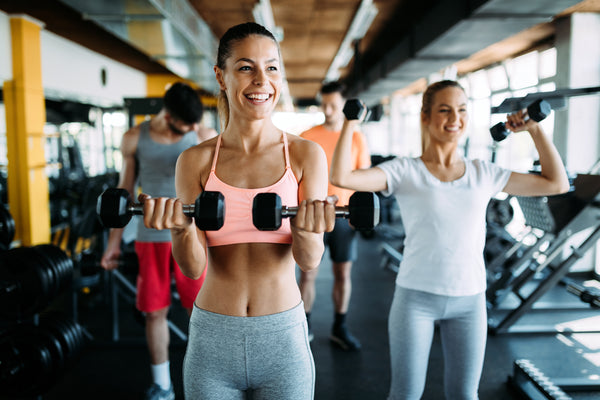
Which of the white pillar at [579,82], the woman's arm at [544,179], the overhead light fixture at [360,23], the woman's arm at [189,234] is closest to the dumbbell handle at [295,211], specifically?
the woman's arm at [189,234]

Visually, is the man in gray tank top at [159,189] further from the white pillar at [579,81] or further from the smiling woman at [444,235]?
the white pillar at [579,81]

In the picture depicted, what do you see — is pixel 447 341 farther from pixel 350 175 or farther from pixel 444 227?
pixel 350 175

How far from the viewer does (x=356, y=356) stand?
274cm

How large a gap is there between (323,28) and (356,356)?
4.88m

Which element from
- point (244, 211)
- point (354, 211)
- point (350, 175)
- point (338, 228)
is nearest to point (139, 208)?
point (244, 211)

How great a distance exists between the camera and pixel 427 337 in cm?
144

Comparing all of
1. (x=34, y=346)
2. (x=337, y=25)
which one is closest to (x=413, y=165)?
(x=34, y=346)

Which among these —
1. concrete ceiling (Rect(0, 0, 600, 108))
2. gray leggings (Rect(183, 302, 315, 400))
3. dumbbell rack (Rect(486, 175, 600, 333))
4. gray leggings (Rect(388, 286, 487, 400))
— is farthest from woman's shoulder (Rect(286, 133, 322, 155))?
concrete ceiling (Rect(0, 0, 600, 108))

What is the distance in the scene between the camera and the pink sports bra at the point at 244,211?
0.99 m

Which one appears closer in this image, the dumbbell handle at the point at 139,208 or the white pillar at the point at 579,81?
the dumbbell handle at the point at 139,208

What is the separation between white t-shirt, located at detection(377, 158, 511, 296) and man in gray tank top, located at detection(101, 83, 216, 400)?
3.32ft

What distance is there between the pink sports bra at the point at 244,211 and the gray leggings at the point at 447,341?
2.05 ft

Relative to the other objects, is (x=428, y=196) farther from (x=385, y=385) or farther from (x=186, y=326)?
(x=186, y=326)

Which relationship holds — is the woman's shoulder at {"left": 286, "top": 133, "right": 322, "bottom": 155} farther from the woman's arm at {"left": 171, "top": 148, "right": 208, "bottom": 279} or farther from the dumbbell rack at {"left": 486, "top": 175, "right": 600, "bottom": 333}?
the dumbbell rack at {"left": 486, "top": 175, "right": 600, "bottom": 333}
